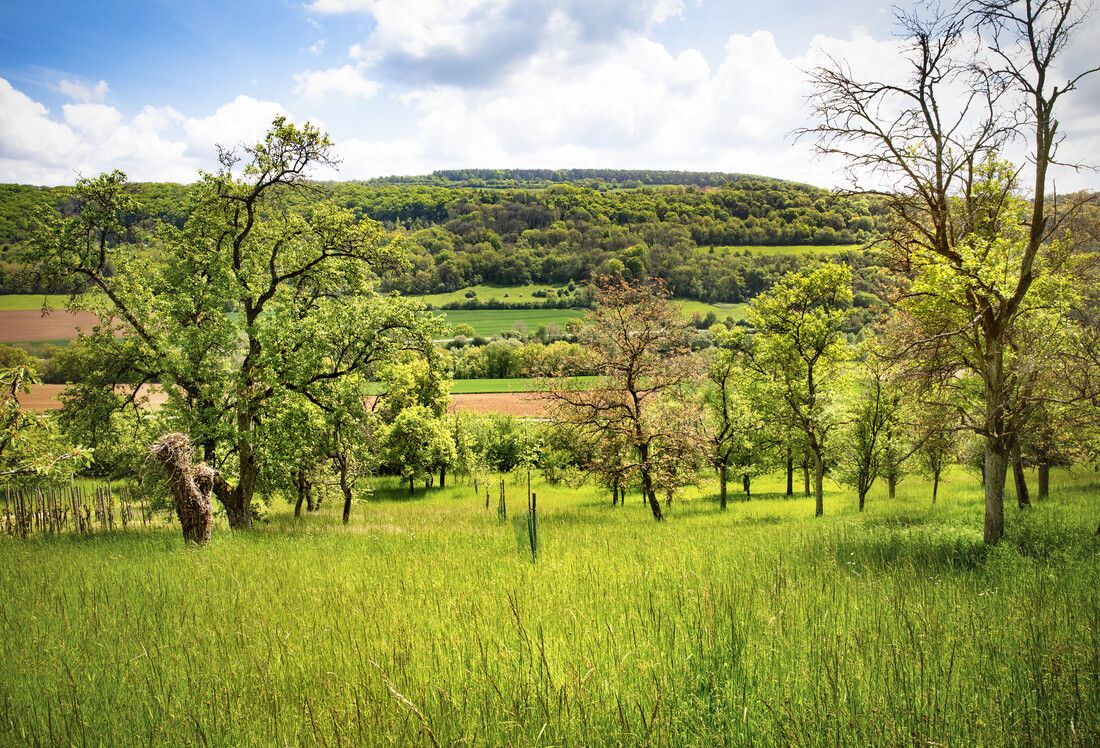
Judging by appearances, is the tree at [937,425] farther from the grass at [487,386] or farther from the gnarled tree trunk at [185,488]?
the grass at [487,386]

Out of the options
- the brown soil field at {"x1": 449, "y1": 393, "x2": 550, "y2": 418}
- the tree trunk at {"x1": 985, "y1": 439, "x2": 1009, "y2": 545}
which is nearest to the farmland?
the tree trunk at {"x1": 985, "y1": 439, "x2": 1009, "y2": 545}

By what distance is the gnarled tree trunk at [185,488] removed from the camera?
35.1 ft

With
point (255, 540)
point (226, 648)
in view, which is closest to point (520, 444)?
point (255, 540)

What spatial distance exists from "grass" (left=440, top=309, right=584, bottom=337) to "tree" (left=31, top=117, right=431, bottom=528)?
290 ft

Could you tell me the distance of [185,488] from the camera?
1099cm

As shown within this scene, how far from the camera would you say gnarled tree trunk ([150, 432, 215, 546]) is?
10.7 m

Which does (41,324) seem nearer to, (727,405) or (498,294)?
(727,405)

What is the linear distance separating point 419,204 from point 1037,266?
577 feet

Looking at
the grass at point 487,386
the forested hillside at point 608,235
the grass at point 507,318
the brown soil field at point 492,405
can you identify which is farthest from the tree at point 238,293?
the forested hillside at point 608,235

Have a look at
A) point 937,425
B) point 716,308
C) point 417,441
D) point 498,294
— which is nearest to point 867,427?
point 937,425

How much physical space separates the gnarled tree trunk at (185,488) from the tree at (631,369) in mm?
11277

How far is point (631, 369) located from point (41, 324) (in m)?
20.6

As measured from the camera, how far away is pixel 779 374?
24.3 meters

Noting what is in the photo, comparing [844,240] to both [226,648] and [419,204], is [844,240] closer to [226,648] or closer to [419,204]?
[419,204]
